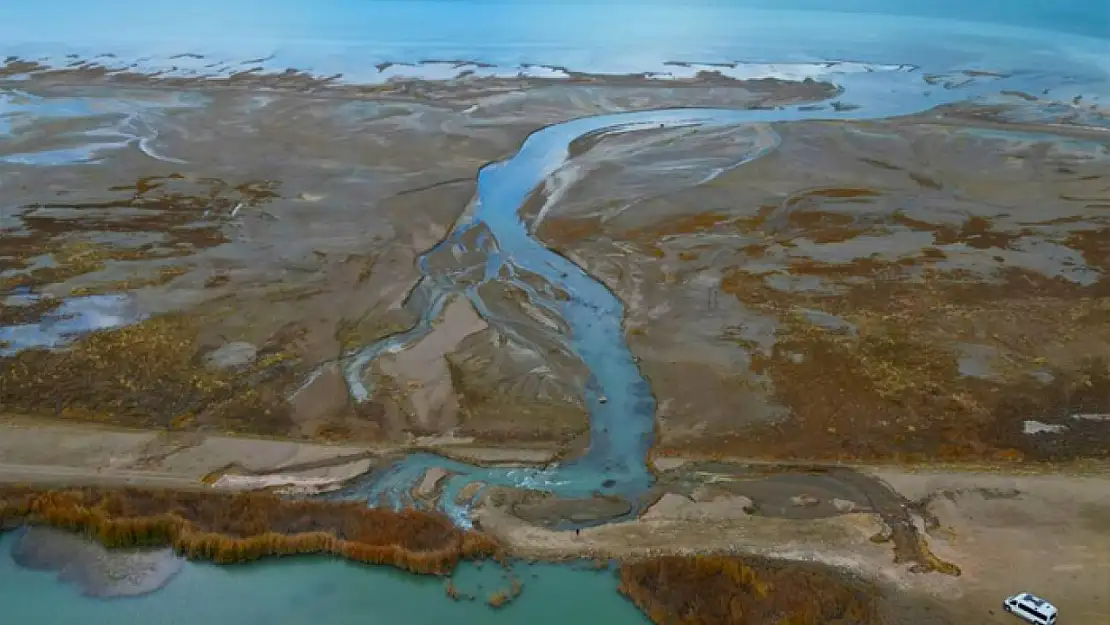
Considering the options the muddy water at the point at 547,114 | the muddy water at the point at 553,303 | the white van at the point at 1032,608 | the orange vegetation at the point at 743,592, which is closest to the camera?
the white van at the point at 1032,608

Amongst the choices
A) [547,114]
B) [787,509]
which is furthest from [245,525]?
[547,114]

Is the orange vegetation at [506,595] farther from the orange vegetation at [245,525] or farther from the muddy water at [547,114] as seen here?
the muddy water at [547,114]

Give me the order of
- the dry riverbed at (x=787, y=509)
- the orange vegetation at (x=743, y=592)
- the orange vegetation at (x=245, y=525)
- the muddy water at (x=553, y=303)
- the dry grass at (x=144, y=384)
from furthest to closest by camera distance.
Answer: the dry grass at (x=144, y=384) → the muddy water at (x=553, y=303) → the orange vegetation at (x=245, y=525) → the dry riverbed at (x=787, y=509) → the orange vegetation at (x=743, y=592)

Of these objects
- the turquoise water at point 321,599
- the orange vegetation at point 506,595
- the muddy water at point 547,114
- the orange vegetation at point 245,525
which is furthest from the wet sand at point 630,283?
the orange vegetation at point 506,595

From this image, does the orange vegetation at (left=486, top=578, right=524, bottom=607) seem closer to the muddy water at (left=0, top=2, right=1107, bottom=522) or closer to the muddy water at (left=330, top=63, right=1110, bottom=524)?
the muddy water at (left=330, top=63, right=1110, bottom=524)

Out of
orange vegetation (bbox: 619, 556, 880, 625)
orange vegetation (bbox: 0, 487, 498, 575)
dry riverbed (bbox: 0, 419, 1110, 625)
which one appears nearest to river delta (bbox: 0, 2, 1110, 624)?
dry riverbed (bbox: 0, 419, 1110, 625)

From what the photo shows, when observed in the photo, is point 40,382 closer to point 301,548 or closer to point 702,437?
point 301,548
